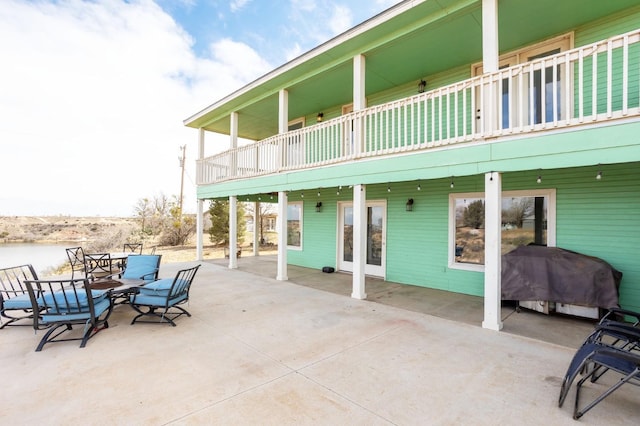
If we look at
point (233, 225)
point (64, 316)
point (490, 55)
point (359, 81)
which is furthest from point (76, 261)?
point (490, 55)

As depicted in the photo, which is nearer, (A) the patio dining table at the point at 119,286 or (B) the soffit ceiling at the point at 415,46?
→ (A) the patio dining table at the point at 119,286

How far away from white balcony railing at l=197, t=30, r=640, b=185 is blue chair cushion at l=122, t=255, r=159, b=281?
3.86 metres

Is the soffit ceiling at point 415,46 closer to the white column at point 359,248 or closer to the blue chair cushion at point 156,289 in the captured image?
the white column at point 359,248

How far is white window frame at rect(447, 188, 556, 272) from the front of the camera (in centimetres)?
579

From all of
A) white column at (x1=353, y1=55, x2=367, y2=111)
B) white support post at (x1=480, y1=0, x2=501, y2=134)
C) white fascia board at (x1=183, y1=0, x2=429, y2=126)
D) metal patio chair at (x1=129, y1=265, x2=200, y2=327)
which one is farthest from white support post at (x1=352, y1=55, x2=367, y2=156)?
metal patio chair at (x1=129, y1=265, x2=200, y2=327)

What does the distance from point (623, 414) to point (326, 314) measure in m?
3.79

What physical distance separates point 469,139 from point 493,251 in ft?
6.04

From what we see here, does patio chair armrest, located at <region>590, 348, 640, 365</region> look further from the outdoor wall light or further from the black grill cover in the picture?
the outdoor wall light

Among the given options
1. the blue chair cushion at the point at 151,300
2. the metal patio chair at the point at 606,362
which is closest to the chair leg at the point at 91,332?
the blue chair cushion at the point at 151,300

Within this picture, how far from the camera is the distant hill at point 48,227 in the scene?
22734 mm

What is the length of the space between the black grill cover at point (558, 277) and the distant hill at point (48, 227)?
24120 mm

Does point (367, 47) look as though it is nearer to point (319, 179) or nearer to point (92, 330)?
point (319, 179)

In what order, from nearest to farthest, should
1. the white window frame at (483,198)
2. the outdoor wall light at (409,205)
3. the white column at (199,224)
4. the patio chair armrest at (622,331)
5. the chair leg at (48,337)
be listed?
1. the patio chair armrest at (622,331)
2. the chair leg at (48,337)
3. the white window frame at (483,198)
4. the outdoor wall light at (409,205)
5. the white column at (199,224)

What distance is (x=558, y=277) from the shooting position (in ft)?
16.3
